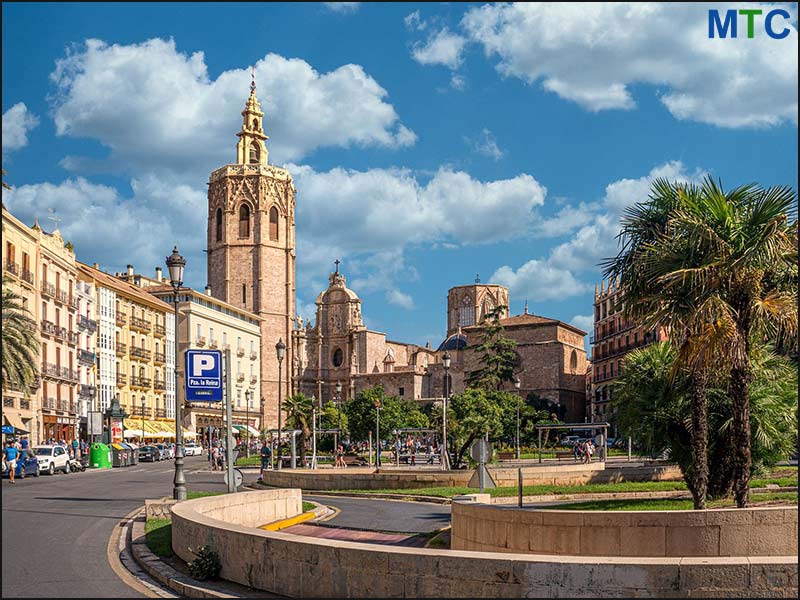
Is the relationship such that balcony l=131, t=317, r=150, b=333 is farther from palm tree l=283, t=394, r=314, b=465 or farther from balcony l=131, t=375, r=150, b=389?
palm tree l=283, t=394, r=314, b=465

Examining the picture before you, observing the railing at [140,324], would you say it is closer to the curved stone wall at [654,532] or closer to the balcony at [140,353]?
the balcony at [140,353]

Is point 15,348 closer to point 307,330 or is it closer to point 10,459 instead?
point 10,459

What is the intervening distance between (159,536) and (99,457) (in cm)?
3800

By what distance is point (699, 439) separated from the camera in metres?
18.6

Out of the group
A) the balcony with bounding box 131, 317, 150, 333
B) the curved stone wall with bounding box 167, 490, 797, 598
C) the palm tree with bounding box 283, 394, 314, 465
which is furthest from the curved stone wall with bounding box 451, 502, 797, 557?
the balcony with bounding box 131, 317, 150, 333

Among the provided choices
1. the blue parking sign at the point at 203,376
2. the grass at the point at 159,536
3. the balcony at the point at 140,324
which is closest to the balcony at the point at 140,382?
the balcony at the point at 140,324

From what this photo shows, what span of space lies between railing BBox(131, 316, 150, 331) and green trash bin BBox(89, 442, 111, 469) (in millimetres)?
31405

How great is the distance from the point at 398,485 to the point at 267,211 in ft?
298

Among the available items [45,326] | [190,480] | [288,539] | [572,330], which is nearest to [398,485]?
[190,480]

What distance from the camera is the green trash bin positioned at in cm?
5266

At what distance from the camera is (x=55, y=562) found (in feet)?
47.2

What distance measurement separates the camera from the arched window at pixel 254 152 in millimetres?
127688

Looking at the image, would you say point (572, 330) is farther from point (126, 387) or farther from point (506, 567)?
point (506, 567)

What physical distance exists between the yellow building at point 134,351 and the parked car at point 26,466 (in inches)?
1262
